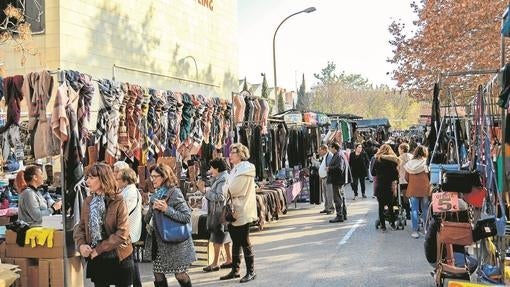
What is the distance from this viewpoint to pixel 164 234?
578 centimetres

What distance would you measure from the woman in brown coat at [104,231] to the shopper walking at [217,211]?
8.25ft

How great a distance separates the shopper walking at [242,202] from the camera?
7098 mm

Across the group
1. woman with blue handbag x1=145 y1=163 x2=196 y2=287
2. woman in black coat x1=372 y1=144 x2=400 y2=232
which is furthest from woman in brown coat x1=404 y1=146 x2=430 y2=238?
woman with blue handbag x1=145 y1=163 x2=196 y2=287

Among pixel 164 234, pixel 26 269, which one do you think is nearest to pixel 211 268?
pixel 164 234

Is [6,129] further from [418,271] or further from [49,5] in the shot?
[49,5]

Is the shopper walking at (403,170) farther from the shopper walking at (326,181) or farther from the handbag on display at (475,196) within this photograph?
the handbag on display at (475,196)

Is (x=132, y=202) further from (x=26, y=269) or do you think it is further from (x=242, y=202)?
(x=242, y=202)

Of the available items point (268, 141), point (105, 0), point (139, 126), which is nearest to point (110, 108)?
point (139, 126)

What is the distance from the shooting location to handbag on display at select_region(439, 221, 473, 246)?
610 centimetres

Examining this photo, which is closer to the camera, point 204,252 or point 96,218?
point 96,218

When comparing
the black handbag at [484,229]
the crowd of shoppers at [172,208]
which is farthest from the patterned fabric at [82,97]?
the black handbag at [484,229]

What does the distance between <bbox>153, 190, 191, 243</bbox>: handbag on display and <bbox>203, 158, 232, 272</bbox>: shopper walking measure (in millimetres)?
1842

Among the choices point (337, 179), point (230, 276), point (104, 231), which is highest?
point (337, 179)

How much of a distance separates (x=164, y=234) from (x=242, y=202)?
1573 mm
